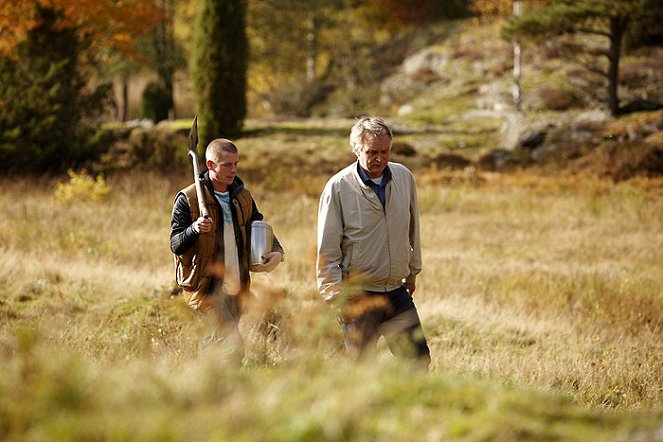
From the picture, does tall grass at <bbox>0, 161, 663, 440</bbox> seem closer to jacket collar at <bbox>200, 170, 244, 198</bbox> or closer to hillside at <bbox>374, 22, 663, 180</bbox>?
jacket collar at <bbox>200, 170, 244, 198</bbox>

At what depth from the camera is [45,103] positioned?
1548 centimetres

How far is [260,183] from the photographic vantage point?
52.9 feet

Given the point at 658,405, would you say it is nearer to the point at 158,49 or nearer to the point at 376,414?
the point at 376,414

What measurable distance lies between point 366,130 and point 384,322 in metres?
1.18

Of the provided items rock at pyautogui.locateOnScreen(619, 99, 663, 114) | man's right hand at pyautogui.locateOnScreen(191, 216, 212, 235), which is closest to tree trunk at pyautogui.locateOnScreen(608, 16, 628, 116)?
rock at pyautogui.locateOnScreen(619, 99, 663, 114)

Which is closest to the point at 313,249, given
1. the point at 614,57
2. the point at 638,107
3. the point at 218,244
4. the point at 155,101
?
the point at 218,244

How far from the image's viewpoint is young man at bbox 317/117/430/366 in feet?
14.0

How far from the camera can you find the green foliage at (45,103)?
15148 mm

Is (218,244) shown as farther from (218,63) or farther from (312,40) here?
(312,40)

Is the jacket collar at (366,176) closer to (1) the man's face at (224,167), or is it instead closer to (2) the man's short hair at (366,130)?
(2) the man's short hair at (366,130)

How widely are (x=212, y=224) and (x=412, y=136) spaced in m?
→ 18.7

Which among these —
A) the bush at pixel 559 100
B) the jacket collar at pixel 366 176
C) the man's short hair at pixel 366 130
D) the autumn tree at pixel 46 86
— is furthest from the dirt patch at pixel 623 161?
the man's short hair at pixel 366 130

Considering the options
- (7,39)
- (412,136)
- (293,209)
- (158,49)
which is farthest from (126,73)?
(293,209)

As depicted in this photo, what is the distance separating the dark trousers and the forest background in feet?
0.80
